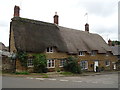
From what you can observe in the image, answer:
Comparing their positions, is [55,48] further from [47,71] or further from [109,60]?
[109,60]

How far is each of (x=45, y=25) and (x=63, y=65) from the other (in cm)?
773

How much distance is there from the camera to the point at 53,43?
25.7 m

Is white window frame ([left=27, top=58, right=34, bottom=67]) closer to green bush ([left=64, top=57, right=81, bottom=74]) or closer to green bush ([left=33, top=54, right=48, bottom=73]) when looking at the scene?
green bush ([left=33, top=54, right=48, bottom=73])

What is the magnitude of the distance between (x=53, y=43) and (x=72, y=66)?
16.2 feet

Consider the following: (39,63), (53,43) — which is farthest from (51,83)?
(53,43)

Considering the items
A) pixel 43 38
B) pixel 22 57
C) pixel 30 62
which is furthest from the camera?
pixel 43 38

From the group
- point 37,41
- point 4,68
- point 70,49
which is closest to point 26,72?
point 4,68

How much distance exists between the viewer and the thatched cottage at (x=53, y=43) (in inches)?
934

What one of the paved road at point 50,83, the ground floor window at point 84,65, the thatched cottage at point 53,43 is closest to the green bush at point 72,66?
the thatched cottage at point 53,43

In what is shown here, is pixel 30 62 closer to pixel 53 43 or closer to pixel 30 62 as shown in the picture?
pixel 30 62

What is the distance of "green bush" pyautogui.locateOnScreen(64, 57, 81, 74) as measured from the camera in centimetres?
2614

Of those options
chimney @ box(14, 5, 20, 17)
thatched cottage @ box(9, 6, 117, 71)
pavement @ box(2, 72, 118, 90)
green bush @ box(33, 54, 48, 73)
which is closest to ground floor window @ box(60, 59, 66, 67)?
thatched cottage @ box(9, 6, 117, 71)

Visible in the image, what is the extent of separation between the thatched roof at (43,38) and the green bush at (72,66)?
1705 mm

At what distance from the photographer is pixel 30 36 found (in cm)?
2453
